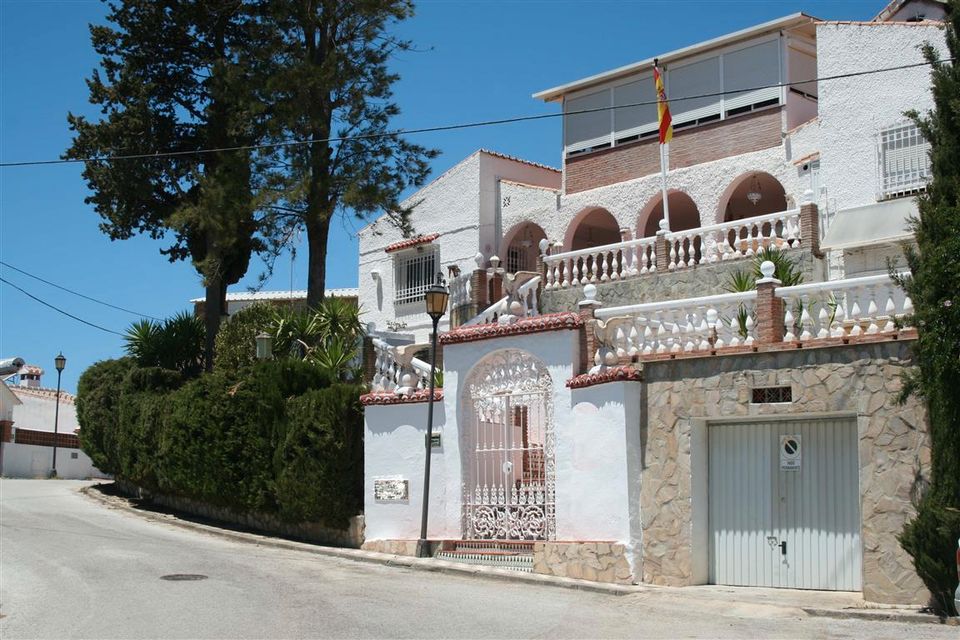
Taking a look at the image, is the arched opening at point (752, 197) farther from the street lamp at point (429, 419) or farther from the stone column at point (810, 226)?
the street lamp at point (429, 419)

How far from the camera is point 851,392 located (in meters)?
13.6

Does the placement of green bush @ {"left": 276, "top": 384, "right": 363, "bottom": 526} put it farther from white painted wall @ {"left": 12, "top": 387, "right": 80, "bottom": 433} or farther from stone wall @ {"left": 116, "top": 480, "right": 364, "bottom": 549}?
white painted wall @ {"left": 12, "top": 387, "right": 80, "bottom": 433}

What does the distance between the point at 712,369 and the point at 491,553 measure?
468cm

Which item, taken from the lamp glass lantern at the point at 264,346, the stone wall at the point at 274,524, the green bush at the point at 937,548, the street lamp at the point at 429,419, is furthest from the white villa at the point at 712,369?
the lamp glass lantern at the point at 264,346

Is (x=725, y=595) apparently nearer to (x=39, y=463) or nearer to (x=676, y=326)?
(x=676, y=326)

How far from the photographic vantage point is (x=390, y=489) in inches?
739

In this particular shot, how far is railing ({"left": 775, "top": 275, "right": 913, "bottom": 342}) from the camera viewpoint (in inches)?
534

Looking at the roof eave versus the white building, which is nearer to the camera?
the roof eave

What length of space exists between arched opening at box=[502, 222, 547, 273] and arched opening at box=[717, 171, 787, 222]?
528 centimetres

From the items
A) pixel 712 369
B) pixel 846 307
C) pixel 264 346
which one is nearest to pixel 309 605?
pixel 712 369

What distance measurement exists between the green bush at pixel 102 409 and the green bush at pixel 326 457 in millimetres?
9381

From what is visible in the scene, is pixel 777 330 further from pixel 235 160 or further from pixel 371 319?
pixel 371 319

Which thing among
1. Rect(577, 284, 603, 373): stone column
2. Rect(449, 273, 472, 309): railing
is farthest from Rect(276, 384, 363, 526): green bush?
Rect(449, 273, 472, 309): railing

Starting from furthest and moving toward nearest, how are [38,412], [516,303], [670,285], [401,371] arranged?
[38,412] → [670,285] → [516,303] → [401,371]
